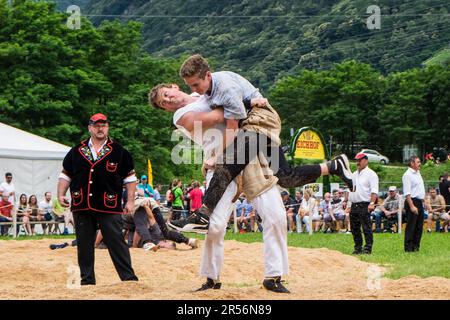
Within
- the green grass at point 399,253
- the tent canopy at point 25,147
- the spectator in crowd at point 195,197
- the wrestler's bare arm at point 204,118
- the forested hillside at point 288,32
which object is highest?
the forested hillside at point 288,32

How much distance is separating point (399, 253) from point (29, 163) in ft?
44.3

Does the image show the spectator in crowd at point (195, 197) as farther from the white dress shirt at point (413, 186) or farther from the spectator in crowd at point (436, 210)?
the white dress shirt at point (413, 186)

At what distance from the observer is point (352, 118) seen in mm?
89125

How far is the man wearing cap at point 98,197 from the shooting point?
10.7 metres

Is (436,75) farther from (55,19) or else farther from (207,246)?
(207,246)

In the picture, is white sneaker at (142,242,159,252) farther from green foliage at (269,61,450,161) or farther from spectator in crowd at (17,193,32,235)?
green foliage at (269,61,450,161)

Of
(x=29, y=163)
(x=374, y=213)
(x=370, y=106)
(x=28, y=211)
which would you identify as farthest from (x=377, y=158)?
(x=28, y=211)

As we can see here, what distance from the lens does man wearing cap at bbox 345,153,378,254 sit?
17469 millimetres

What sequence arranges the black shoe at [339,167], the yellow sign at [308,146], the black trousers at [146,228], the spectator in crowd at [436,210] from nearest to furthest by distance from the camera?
the black shoe at [339,167] < the black trousers at [146,228] < the spectator in crowd at [436,210] < the yellow sign at [308,146]

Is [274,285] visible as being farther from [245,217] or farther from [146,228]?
[245,217]

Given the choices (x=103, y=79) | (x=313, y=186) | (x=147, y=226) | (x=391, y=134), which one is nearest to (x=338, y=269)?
(x=147, y=226)

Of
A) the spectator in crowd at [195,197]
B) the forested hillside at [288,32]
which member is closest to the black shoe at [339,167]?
the spectator in crowd at [195,197]

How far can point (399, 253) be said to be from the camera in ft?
57.0

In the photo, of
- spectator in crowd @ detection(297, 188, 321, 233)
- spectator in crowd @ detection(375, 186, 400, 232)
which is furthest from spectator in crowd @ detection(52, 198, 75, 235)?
spectator in crowd @ detection(375, 186, 400, 232)
